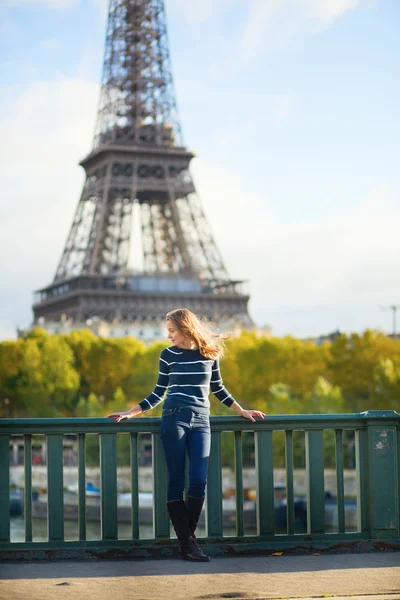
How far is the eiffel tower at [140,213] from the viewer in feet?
301

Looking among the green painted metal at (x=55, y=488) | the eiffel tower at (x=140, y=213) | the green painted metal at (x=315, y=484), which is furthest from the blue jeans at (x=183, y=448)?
the eiffel tower at (x=140, y=213)

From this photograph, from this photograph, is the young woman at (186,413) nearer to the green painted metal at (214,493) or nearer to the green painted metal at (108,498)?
the green painted metal at (214,493)

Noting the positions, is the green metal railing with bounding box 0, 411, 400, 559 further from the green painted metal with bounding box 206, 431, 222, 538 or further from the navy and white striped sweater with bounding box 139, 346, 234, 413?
the navy and white striped sweater with bounding box 139, 346, 234, 413

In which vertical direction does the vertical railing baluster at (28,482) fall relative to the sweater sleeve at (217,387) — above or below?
below

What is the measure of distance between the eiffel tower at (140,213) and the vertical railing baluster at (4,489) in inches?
3186

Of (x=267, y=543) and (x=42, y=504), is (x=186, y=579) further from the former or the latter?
(x=42, y=504)

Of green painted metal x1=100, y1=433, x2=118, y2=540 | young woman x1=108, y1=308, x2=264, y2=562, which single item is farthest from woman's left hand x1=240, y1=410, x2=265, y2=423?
green painted metal x1=100, y1=433, x2=118, y2=540

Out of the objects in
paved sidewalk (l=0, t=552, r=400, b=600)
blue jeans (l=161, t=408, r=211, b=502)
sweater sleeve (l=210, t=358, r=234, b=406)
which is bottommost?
paved sidewalk (l=0, t=552, r=400, b=600)

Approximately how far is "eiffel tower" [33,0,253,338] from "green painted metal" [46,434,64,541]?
8086 cm

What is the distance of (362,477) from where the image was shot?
9.43m

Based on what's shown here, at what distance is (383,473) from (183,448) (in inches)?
74.0

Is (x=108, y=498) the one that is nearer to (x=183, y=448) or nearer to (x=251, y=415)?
(x=183, y=448)

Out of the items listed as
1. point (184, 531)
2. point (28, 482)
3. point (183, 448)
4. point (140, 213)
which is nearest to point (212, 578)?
point (184, 531)

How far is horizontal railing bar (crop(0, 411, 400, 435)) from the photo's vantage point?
29.4 ft
